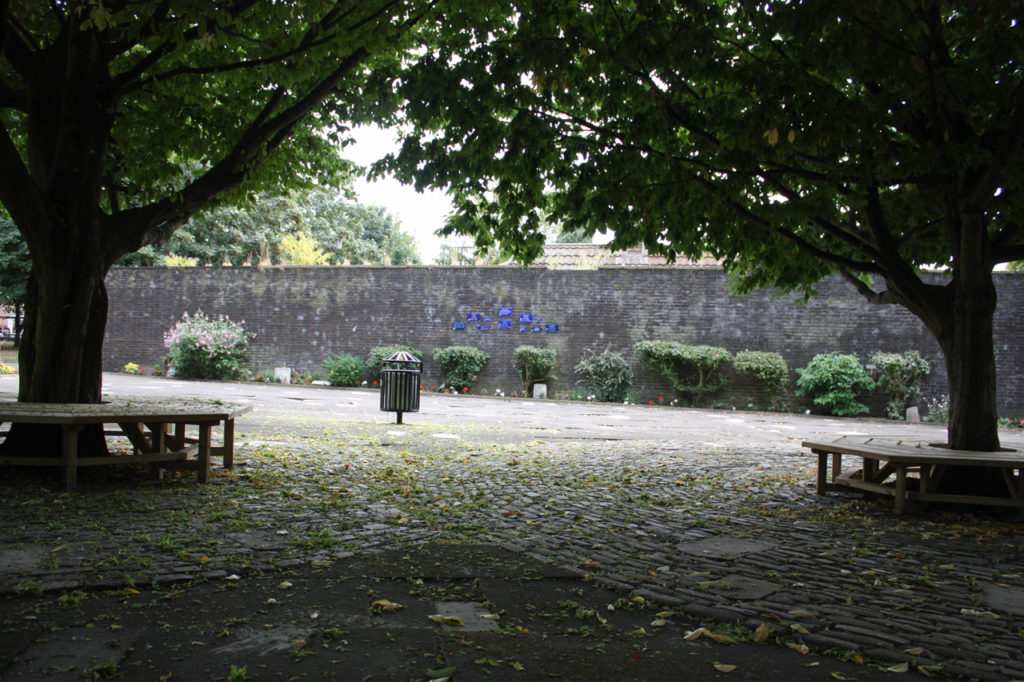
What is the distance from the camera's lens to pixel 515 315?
2009 centimetres

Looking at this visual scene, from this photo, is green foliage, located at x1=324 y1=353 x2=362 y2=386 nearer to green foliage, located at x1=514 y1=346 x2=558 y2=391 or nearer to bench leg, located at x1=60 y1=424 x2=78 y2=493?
green foliage, located at x1=514 y1=346 x2=558 y2=391

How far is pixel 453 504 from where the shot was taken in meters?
5.67

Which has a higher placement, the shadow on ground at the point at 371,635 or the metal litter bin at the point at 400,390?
the metal litter bin at the point at 400,390

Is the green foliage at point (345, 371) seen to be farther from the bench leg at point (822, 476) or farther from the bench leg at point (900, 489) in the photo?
the bench leg at point (900, 489)

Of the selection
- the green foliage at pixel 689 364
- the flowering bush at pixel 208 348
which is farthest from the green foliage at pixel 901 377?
the flowering bush at pixel 208 348

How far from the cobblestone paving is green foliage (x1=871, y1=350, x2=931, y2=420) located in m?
10.8

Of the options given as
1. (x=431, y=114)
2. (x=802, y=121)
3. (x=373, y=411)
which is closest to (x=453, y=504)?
(x=431, y=114)

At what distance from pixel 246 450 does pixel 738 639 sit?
645 centimetres

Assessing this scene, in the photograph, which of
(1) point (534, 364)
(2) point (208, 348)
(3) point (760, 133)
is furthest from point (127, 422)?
(2) point (208, 348)

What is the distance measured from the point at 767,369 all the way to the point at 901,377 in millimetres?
3110

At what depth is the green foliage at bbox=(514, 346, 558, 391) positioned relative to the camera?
19297mm

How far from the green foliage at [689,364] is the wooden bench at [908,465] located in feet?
36.8

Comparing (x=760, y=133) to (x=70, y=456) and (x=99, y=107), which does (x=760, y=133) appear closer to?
(x=99, y=107)

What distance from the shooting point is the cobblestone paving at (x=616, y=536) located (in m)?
3.38
